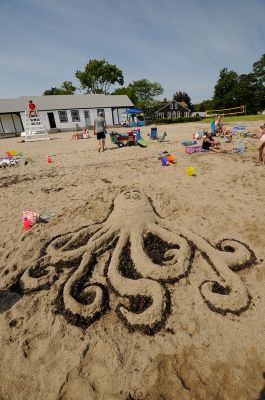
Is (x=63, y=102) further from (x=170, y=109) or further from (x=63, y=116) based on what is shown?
(x=170, y=109)

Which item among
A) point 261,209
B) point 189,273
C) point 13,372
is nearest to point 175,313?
point 189,273

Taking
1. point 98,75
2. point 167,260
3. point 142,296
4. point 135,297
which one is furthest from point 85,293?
point 98,75

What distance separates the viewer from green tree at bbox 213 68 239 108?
6756 cm

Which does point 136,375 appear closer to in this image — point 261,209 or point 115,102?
point 261,209

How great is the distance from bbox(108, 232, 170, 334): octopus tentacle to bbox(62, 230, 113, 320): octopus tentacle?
29 centimetres

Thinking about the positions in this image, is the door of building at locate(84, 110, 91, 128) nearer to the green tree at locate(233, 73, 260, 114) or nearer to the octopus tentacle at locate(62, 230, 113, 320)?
the octopus tentacle at locate(62, 230, 113, 320)

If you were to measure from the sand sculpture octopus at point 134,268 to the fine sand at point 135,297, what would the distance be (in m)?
0.02

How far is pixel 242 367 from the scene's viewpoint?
247 centimetres

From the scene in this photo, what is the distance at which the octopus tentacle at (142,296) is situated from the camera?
2.93m

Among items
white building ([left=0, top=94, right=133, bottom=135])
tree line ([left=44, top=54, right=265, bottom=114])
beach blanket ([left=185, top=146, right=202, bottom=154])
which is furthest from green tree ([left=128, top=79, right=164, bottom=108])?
beach blanket ([left=185, top=146, right=202, bottom=154])

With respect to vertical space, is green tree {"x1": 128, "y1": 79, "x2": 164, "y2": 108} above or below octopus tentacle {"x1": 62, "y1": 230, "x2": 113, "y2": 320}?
above

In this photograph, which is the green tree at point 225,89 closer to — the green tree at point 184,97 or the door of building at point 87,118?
the green tree at point 184,97

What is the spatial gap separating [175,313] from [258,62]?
94.2 meters

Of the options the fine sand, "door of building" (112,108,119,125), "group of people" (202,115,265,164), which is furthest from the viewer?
"door of building" (112,108,119,125)
